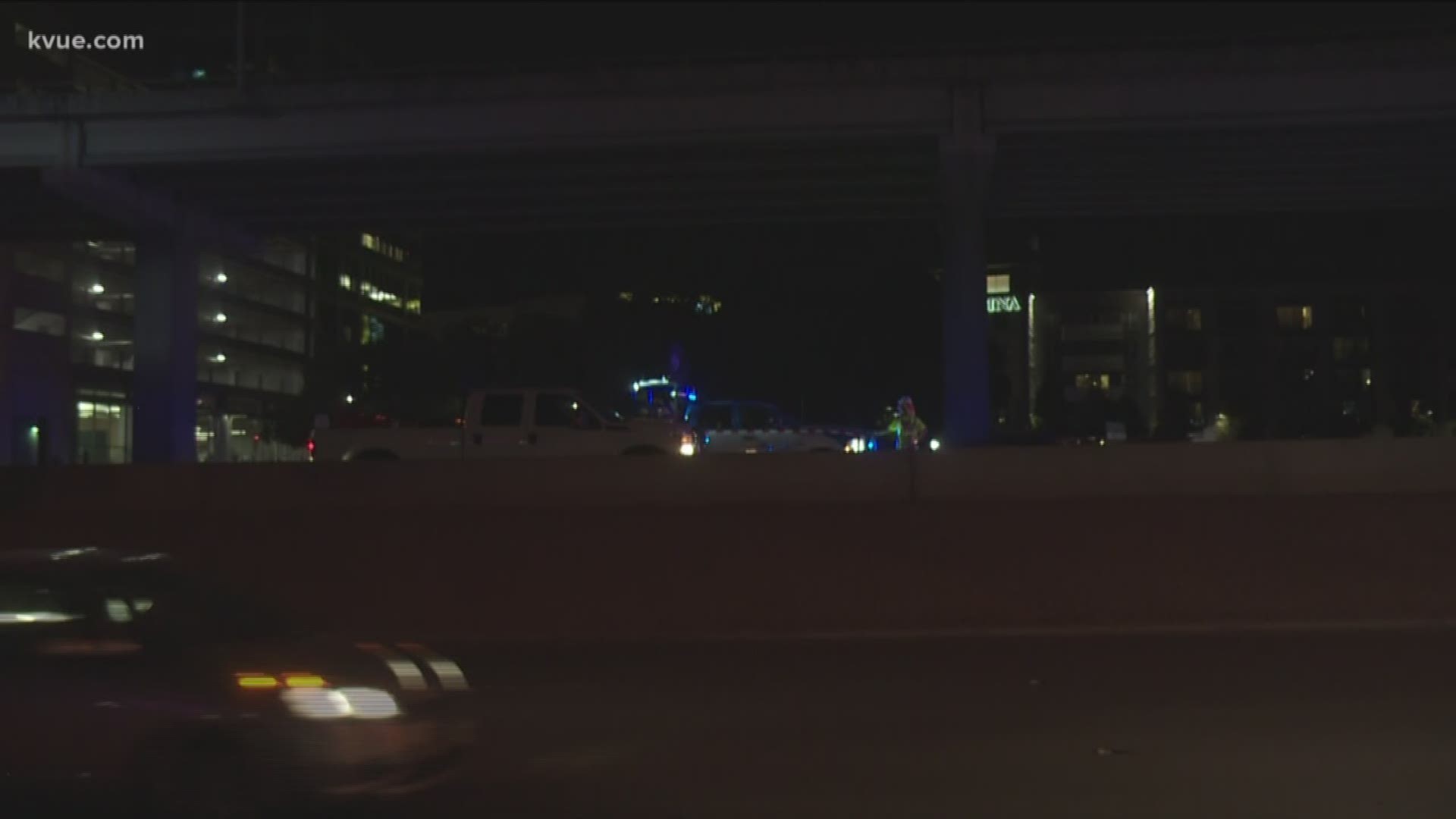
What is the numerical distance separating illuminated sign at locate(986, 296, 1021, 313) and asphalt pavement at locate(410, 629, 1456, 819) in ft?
295

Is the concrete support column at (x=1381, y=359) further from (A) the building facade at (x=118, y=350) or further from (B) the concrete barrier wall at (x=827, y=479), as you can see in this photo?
(B) the concrete barrier wall at (x=827, y=479)

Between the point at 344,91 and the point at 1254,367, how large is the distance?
3147 inches

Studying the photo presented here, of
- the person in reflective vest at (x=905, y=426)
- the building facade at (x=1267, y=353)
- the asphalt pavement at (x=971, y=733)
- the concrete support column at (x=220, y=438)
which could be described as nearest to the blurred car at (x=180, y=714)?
the asphalt pavement at (x=971, y=733)

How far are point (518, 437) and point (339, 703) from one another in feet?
64.2

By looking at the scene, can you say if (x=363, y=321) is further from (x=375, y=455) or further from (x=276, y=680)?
(x=276, y=680)

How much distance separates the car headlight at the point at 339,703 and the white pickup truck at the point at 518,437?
1892 cm

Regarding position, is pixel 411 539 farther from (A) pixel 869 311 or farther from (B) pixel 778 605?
(A) pixel 869 311

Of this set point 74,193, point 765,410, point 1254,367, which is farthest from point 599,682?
point 1254,367

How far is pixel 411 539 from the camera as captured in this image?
2125cm

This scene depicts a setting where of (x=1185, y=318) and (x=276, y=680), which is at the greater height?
(x=1185, y=318)

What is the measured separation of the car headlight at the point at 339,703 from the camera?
7.01 meters

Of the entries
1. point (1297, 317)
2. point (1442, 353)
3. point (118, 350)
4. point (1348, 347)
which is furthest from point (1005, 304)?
point (118, 350)

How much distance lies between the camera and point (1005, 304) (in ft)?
343

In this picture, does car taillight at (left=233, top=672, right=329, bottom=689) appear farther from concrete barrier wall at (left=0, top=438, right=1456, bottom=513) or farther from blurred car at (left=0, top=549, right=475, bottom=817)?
concrete barrier wall at (left=0, top=438, right=1456, bottom=513)
